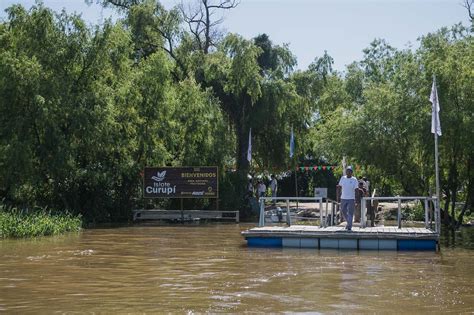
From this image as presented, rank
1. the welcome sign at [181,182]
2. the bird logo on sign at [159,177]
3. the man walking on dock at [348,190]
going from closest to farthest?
the man walking on dock at [348,190] < the welcome sign at [181,182] < the bird logo on sign at [159,177]

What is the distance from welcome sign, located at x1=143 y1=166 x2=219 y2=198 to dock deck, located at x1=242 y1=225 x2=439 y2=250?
41.9 feet

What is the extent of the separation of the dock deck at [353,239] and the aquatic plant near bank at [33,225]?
28.0 ft

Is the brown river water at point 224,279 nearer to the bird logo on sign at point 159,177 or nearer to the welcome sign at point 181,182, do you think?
the welcome sign at point 181,182

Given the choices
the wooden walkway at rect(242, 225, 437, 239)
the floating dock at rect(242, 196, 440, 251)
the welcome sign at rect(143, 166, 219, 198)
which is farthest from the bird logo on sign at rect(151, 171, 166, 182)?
the floating dock at rect(242, 196, 440, 251)

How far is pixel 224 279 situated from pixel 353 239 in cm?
682

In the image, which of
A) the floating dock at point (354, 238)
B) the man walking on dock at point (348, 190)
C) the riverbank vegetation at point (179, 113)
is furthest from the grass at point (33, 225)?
the man walking on dock at point (348, 190)

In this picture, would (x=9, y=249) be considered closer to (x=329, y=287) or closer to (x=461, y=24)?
(x=329, y=287)

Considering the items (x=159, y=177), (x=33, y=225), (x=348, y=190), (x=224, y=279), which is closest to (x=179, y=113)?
(x=159, y=177)

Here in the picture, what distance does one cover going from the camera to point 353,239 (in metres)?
18.1

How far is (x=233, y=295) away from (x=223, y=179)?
24098 mm

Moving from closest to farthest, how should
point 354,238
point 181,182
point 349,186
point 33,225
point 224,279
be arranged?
1. point 224,279
2. point 349,186
3. point 354,238
4. point 33,225
5. point 181,182

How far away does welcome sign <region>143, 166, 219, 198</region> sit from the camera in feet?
104

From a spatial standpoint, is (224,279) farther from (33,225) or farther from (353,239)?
(33,225)

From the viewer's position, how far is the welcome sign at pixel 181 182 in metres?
31.7
